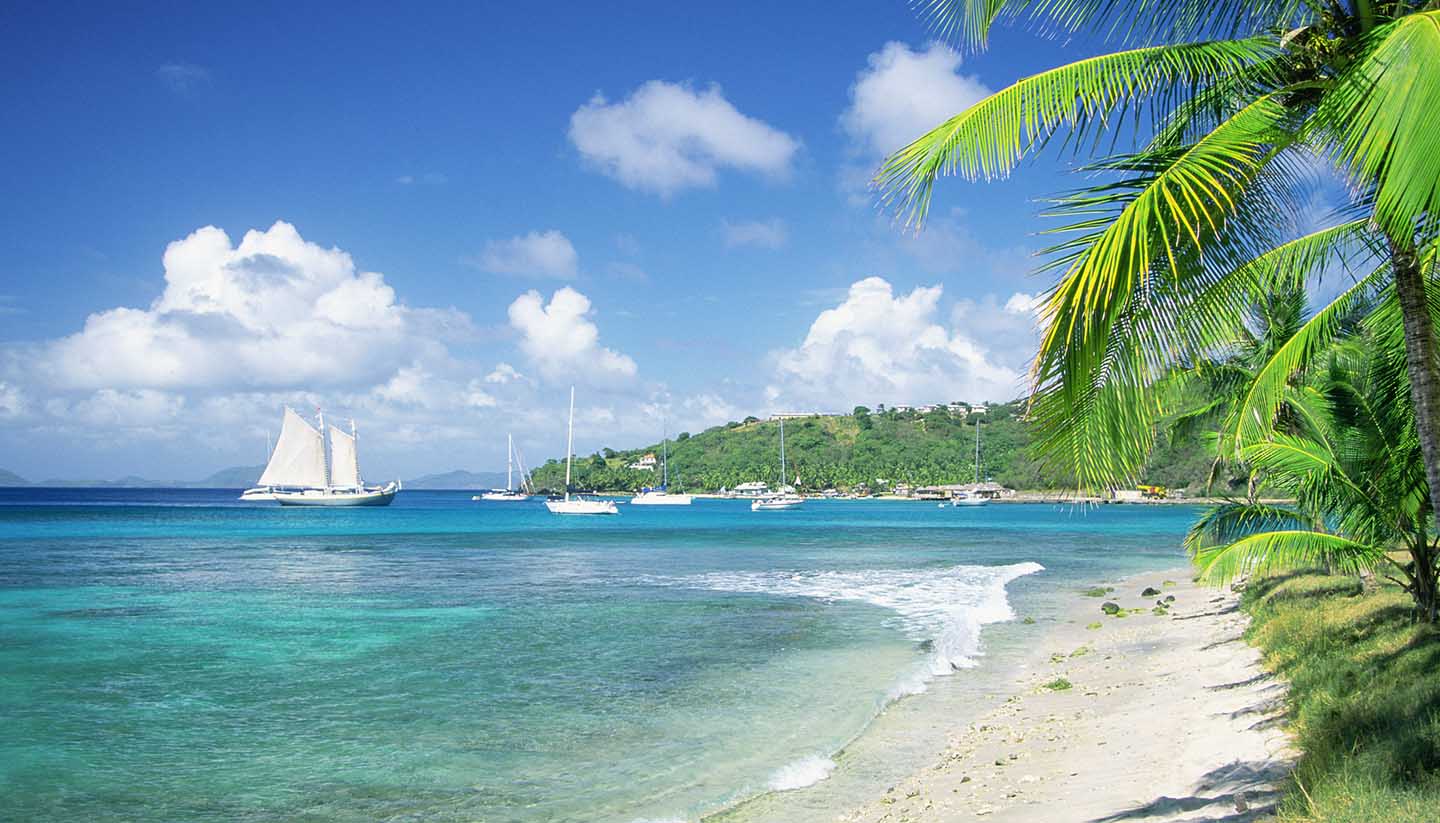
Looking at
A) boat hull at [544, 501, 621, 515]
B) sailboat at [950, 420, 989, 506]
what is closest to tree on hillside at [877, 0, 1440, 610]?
boat hull at [544, 501, 621, 515]

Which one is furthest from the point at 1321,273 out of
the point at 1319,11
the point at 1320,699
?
the point at 1320,699

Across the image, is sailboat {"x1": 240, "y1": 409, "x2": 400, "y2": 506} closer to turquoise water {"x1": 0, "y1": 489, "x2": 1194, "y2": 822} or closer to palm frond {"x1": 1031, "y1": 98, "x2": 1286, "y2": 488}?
turquoise water {"x1": 0, "y1": 489, "x2": 1194, "y2": 822}

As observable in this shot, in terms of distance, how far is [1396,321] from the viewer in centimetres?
683

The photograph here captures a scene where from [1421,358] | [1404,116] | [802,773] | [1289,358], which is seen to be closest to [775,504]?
[802,773]

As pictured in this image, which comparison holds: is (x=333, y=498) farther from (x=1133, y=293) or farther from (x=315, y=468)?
(x=1133, y=293)

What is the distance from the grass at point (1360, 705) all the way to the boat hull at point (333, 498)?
396ft

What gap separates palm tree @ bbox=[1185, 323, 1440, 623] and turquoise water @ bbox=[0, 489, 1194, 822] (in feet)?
6.51

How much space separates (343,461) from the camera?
120250 millimetres

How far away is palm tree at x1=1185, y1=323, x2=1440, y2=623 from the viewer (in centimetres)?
881

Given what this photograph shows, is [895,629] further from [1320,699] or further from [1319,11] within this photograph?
[1319,11]

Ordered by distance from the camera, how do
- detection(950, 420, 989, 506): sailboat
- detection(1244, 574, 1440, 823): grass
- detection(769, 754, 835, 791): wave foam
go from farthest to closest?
detection(950, 420, 989, 506): sailboat, detection(769, 754, 835, 791): wave foam, detection(1244, 574, 1440, 823): grass

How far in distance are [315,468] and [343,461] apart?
13.1ft

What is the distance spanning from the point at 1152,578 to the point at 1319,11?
31948 mm

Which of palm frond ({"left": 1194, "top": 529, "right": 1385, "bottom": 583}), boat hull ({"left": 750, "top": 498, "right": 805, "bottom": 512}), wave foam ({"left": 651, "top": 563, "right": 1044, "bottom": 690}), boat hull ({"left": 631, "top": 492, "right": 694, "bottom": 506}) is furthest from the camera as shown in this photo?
boat hull ({"left": 631, "top": 492, "right": 694, "bottom": 506})
